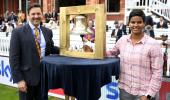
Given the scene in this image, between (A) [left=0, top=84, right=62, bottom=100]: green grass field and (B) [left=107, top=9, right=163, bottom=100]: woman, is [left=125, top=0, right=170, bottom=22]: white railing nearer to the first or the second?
(A) [left=0, top=84, right=62, bottom=100]: green grass field

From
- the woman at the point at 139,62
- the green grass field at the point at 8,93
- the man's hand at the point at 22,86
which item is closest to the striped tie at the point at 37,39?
the man's hand at the point at 22,86

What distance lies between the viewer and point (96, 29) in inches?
159

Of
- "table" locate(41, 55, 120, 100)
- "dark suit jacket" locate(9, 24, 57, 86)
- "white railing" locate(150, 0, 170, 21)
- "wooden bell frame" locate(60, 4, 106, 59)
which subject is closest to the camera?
"table" locate(41, 55, 120, 100)

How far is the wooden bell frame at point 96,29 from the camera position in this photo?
13.1ft

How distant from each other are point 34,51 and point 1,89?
4.58 m

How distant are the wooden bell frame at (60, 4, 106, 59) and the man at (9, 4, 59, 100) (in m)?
0.25

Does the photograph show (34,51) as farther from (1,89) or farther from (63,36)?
(1,89)

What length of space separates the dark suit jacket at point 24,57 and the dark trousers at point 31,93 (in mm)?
111

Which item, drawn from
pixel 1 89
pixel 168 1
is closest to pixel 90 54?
pixel 1 89

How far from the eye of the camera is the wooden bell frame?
4.00 metres

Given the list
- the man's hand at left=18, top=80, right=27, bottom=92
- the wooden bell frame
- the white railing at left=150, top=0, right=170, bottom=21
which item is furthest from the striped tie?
the white railing at left=150, top=0, right=170, bottom=21

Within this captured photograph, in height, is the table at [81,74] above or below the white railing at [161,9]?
below

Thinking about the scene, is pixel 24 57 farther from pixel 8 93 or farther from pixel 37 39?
pixel 8 93

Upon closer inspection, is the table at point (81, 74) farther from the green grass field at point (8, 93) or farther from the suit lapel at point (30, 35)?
the green grass field at point (8, 93)
